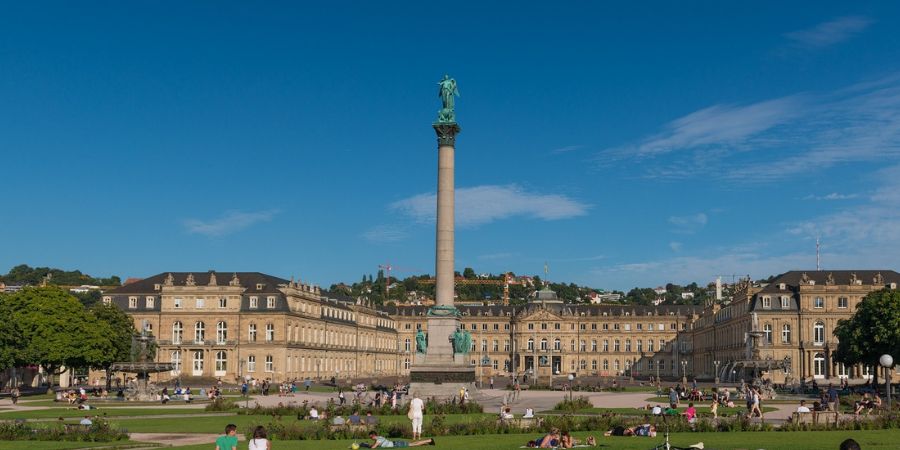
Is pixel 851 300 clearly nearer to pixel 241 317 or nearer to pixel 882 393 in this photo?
pixel 882 393

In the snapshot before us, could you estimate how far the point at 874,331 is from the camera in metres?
85.6

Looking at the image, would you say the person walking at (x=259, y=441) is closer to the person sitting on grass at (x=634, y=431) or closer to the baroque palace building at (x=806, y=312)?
the person sitting on grass at (x=634, y=431)

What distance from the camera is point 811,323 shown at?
133m

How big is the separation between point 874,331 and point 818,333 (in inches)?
1936

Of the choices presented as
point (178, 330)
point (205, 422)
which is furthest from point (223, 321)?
point (205, 422)

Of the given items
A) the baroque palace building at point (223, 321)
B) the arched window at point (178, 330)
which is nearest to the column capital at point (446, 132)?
the baroque palace building at point (223, 321)

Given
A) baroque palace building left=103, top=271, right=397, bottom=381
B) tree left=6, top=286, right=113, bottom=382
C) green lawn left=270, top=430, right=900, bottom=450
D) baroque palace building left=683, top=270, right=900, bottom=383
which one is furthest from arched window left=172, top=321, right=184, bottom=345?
green lawn left=270, top=430, right=900, bottom=450

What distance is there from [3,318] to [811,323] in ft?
331

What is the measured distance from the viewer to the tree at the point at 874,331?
275ft

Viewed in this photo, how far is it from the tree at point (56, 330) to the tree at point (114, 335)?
797mm

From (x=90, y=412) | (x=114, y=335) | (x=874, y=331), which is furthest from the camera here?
(x=114, y=335)

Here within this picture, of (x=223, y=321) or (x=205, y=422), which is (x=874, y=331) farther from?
(x=223, y=321)

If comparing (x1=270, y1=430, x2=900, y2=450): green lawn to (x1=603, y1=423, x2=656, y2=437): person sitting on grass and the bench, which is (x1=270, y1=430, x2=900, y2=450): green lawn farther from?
the bench

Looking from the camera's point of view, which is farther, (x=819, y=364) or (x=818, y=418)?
(x=819, y=364)
